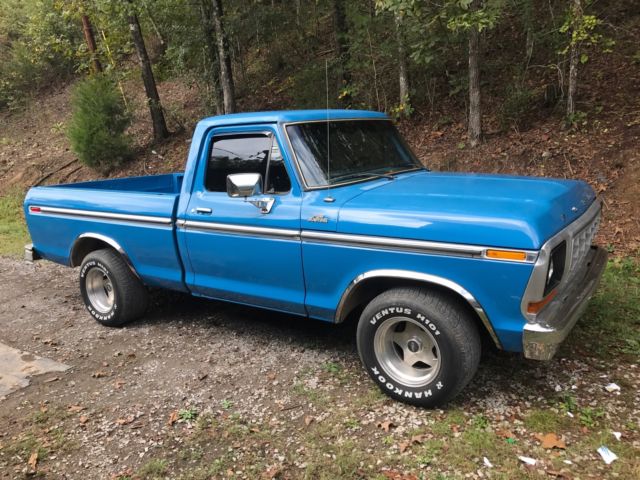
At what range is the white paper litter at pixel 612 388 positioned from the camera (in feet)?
11.5

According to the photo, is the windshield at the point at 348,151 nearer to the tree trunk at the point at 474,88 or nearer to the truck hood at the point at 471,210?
the truck hood at the point at 471,210

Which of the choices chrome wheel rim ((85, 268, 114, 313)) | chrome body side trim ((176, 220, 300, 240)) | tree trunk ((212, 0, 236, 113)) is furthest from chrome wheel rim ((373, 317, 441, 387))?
tree trunk ((212, 0, 236, 113))

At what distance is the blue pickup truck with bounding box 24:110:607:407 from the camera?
3.08 metres

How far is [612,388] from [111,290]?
461 cm

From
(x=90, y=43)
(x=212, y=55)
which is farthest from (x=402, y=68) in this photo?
(x=90, y=43)

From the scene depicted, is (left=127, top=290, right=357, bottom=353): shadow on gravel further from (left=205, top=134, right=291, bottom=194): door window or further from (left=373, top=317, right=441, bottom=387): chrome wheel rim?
(left=205, top=134, right=291, bottom=194): door window

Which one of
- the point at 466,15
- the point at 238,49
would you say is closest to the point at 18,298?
the point at 466,15

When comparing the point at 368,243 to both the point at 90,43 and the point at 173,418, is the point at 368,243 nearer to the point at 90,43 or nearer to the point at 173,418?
the point at 173,418

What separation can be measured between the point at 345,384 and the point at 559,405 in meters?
1.48

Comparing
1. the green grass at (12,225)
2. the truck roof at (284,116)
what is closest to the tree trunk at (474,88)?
the truck roof at (284,116)

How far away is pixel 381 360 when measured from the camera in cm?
360

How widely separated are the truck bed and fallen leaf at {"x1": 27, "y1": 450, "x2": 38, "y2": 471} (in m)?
1.81

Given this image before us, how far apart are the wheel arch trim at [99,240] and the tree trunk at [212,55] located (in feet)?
26.5

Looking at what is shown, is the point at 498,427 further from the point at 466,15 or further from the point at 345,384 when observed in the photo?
the point at 466,15
